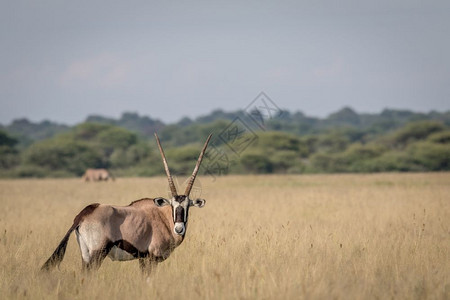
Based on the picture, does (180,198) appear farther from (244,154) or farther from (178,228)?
(244,154)

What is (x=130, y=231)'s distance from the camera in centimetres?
641

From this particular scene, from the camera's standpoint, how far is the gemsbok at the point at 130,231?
20.2 ft

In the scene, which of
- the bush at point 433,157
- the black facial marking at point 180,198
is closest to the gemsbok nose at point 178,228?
the black facial marking at point 180,198

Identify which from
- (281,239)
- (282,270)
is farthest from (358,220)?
(282,270)

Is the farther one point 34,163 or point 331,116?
point 331,116

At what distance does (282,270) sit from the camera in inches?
265

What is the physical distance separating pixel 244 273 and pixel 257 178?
1069 inches

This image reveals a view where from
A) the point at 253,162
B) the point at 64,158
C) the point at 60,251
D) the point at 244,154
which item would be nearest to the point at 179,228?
the point at 60,251

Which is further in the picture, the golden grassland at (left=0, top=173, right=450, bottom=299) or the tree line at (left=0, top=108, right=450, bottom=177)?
the tree line at (left=0, top=108, right=450, bottom=177)

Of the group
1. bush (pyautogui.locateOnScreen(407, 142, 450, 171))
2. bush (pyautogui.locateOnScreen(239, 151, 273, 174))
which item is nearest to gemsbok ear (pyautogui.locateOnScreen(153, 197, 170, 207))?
bush (pyautogui.locateOnScreen(239, 151, 273, 174))

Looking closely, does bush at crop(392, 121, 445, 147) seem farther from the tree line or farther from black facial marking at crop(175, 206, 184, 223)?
black facial marking at crop(175, 206, 184, 223)

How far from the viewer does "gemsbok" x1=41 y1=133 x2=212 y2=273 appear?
20.2 feet

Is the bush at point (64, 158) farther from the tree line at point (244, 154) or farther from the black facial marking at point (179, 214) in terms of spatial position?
the black facial marking at point (179, 214)

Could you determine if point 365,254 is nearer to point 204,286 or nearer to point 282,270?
point 282,270
